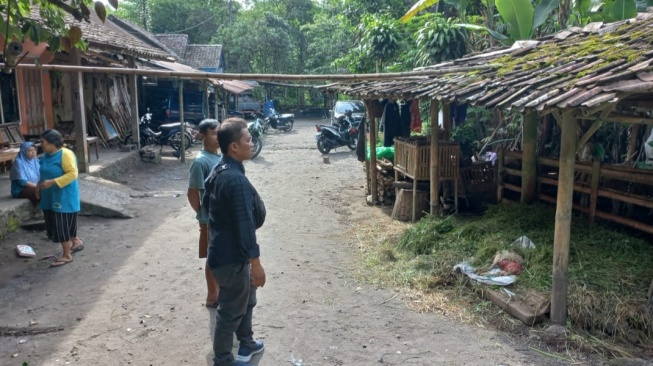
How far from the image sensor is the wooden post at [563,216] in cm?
457

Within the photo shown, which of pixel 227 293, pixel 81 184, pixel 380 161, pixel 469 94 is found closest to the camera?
pixel 227 293

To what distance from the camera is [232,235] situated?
3.59 meters

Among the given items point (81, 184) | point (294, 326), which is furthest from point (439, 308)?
point (81, 184)

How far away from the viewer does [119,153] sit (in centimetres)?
1341

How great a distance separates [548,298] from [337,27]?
30354 mm

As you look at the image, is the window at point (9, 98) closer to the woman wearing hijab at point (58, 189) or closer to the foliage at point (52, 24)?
the woman wearing hijab at point (58, 189)

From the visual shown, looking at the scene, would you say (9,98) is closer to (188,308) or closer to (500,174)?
(188,308)

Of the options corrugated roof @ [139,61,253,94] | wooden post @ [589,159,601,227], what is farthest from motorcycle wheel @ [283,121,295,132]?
wooden post @ [589,159,601,227]

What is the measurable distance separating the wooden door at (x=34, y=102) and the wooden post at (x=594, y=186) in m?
11.2

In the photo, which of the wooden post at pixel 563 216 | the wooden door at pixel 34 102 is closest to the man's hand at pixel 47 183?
the wooden post at pixel 563 216

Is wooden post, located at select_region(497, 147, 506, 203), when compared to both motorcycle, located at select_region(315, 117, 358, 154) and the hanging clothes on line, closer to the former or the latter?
the hanging clothes on line

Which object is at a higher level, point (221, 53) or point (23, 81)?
point (221, 53)

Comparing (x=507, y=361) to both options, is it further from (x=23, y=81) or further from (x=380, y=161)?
(x=23, y=81)

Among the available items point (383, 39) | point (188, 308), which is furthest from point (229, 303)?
point (383, 39)
